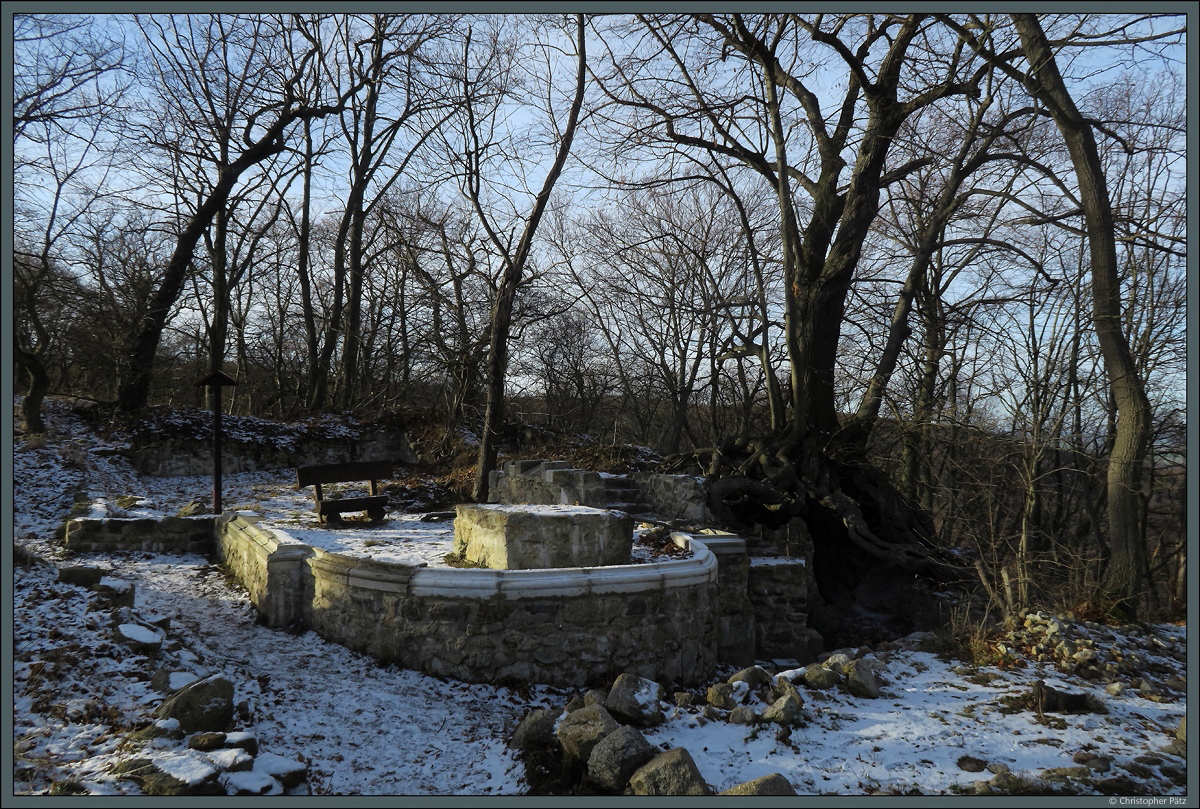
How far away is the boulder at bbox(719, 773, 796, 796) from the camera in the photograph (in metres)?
3.59

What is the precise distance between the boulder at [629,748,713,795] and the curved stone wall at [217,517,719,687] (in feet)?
5.70

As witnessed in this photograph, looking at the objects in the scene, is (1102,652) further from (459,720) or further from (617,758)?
(459,720)

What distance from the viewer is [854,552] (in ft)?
33.7

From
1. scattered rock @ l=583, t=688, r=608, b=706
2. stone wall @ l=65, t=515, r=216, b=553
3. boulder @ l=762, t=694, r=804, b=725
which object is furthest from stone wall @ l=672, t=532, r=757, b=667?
stone wall @ l=65, t=515, r=216, b=553

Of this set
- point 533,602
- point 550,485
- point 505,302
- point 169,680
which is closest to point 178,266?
point 505,302

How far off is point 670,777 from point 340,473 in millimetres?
7014

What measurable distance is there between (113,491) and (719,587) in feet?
35.4

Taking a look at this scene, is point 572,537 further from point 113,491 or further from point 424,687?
point 113,491

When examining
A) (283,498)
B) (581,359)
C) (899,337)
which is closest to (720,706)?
(899,337)

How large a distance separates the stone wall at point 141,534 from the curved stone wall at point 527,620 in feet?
15.6

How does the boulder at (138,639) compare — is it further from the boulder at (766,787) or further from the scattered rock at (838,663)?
the scattered rock at (838,663)

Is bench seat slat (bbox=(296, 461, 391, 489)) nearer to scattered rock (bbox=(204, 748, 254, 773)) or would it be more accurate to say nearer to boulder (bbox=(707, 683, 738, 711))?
scattered rock (bbox=(204, 748, 254, 773))

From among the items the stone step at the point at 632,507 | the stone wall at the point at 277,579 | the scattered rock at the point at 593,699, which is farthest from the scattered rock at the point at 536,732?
the stone step at the point at 632,507

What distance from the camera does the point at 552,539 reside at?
19.5 ft
